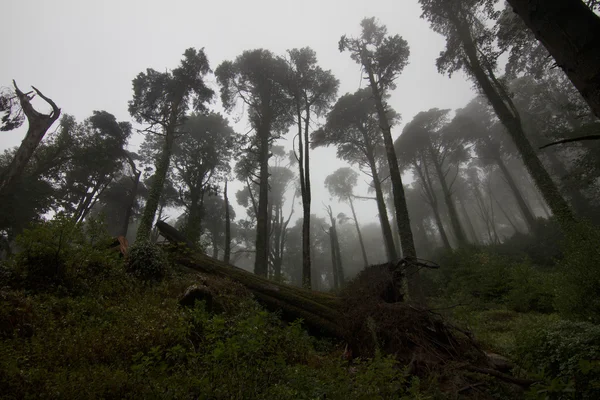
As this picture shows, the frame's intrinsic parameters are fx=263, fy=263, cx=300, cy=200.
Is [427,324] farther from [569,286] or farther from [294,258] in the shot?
[294,258]

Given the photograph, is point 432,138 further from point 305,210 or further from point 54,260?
point 54,260

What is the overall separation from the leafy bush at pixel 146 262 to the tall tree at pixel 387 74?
305 inches

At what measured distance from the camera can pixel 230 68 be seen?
17.0 m

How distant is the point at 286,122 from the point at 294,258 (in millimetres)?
21193

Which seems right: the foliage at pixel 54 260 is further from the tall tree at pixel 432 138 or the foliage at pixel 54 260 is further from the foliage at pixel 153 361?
the tall tree at pixel 432 138

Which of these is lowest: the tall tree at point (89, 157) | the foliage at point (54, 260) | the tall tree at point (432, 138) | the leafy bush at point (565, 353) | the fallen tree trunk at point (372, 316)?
the leafy bush at point (565, 353)

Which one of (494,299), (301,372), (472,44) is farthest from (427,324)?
(472,44)

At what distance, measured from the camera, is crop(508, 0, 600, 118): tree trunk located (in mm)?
2174

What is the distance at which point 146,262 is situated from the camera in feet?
24.3

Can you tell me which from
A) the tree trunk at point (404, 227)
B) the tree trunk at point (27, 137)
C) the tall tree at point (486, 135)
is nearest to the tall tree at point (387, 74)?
the tree trunk at point (404, 227)

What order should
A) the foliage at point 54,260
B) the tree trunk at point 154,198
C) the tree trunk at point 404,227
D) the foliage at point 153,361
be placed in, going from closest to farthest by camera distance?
the foliage at point 153,361 → the foliage at point 54,260 → the tree trunk at point 404,227 → the tree trunk at point 154,198

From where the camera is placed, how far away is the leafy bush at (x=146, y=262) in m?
7.25

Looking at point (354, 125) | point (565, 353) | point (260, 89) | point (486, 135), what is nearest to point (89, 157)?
point (260, 89)

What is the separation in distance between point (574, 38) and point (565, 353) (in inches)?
135
